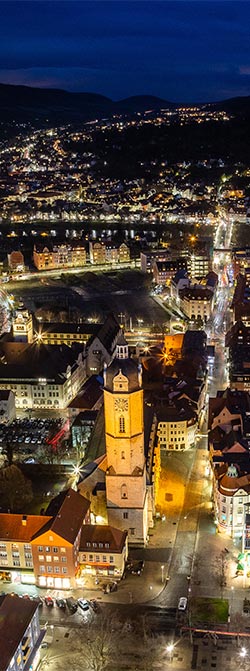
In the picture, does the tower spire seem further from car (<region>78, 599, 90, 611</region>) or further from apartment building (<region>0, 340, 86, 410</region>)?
apartment building (<region>0, 340, 86, 410</region>)

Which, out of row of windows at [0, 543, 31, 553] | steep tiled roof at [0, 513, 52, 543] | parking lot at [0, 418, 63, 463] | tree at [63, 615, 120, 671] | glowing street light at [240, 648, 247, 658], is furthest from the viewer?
parking lot at [0, 418, 63, 463]

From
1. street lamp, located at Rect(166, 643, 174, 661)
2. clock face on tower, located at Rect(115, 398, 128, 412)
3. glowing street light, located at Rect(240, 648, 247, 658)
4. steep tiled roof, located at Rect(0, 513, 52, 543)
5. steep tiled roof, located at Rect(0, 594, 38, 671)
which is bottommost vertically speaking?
street lamp, located at Rect(166, 643, 174, 661)

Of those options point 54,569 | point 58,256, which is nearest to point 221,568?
point 54,569

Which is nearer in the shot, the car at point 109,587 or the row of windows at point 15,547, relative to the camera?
the car at point 109,587

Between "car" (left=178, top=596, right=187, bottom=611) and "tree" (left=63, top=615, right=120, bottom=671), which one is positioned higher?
"tree" (left=63, top=615, right=120, bottom=671)

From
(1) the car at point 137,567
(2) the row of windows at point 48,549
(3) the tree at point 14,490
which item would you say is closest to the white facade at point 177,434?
(3) the tree at point 14,490

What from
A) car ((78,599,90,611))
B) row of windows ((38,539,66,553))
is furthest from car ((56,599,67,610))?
row of windows ((38,539,66,553))

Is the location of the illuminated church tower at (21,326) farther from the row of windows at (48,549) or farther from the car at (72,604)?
the car at (72,604)
